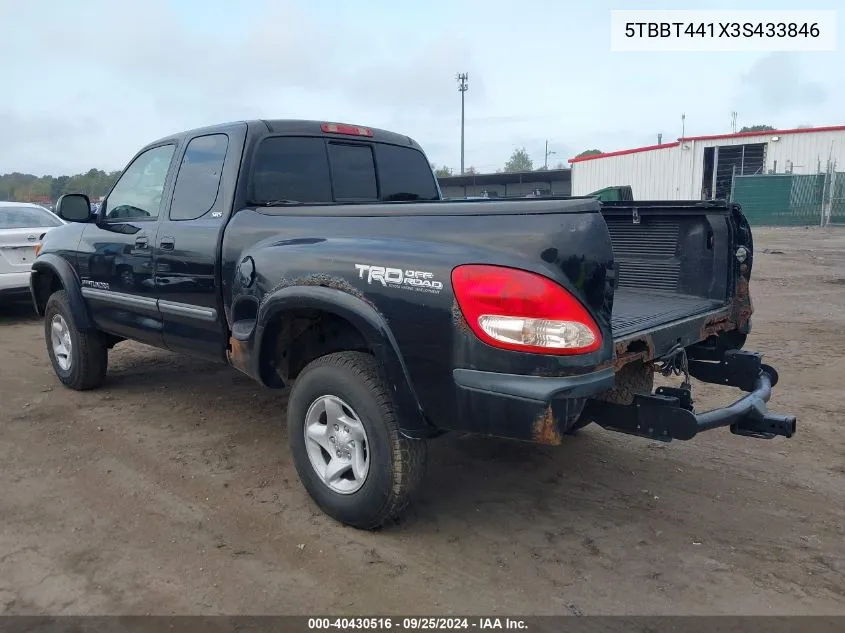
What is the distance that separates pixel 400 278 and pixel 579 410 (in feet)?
2.98

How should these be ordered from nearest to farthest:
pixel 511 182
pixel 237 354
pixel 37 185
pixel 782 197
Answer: pixel 237 354 < pixel 37 185 < pixel 782 197 < pixel 511 182

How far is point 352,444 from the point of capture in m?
3.20

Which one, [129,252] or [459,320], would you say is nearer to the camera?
[459,320]

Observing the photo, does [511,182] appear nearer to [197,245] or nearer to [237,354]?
[197,245]

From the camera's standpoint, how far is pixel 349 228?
318 centimetres

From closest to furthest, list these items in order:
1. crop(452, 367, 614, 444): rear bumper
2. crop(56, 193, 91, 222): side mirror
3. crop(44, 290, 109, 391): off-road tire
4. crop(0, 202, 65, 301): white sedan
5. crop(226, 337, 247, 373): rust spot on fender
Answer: crop(452, 367, 614, 444): rear bumper
crop(226, 337, 247, 373): rust spot on fender
crop(56, 193, 91, 222): side mirror
crop(44, 290, 109, 391): off-road tire
crop(0, 202, 65, 301): white sedan

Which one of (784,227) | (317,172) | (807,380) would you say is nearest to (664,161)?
(784,227)

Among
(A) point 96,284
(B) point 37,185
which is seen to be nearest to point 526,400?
(A) point 96,284

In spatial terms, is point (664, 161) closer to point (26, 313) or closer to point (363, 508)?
point (26, 313)

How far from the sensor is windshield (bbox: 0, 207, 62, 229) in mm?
9016

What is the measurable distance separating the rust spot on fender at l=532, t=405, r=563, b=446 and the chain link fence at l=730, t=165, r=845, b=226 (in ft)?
93.9

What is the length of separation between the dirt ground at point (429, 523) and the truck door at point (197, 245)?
80 cm

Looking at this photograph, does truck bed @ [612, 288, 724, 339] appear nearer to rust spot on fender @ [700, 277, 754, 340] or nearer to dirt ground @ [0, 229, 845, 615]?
rust spot on fender @ [700, 277, 754, 340]

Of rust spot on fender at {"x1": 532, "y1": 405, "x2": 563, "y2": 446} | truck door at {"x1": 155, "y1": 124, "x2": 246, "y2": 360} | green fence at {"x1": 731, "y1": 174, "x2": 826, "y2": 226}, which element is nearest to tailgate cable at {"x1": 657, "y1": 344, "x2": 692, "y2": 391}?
rust spot on fender at {"x1": 532, "y1": 405, "x2": 563, "y2": 446}
